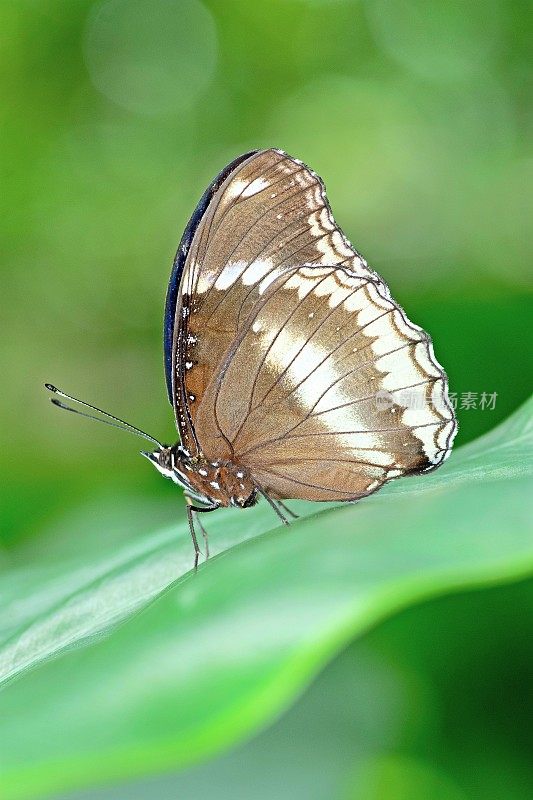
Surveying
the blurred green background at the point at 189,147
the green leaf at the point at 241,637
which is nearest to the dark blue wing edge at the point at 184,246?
the green leaf at the point at 241,637

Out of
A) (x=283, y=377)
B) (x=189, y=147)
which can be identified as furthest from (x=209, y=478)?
(x=189, y=147)

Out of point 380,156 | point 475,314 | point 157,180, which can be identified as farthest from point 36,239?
point 475,314

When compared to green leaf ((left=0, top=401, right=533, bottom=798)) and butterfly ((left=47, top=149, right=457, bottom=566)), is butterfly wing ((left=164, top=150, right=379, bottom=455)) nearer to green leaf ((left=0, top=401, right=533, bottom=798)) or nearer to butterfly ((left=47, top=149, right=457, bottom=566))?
butterfly ((left=47, top=149, right=457, bottom=566))

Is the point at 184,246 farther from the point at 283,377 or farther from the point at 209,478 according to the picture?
the point at 209,478

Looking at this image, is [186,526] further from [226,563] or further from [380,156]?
[380,156]

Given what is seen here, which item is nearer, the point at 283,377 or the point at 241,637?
the point at 241,637

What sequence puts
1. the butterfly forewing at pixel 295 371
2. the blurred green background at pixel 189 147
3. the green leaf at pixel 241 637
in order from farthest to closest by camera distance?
the blurred green background at pixel 189 147
the butterfly forewing at pixel 295 371
the green leaf at pixel 241 637

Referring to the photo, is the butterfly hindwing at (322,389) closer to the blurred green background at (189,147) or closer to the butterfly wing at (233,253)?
the butterfly wing at (233,253)
